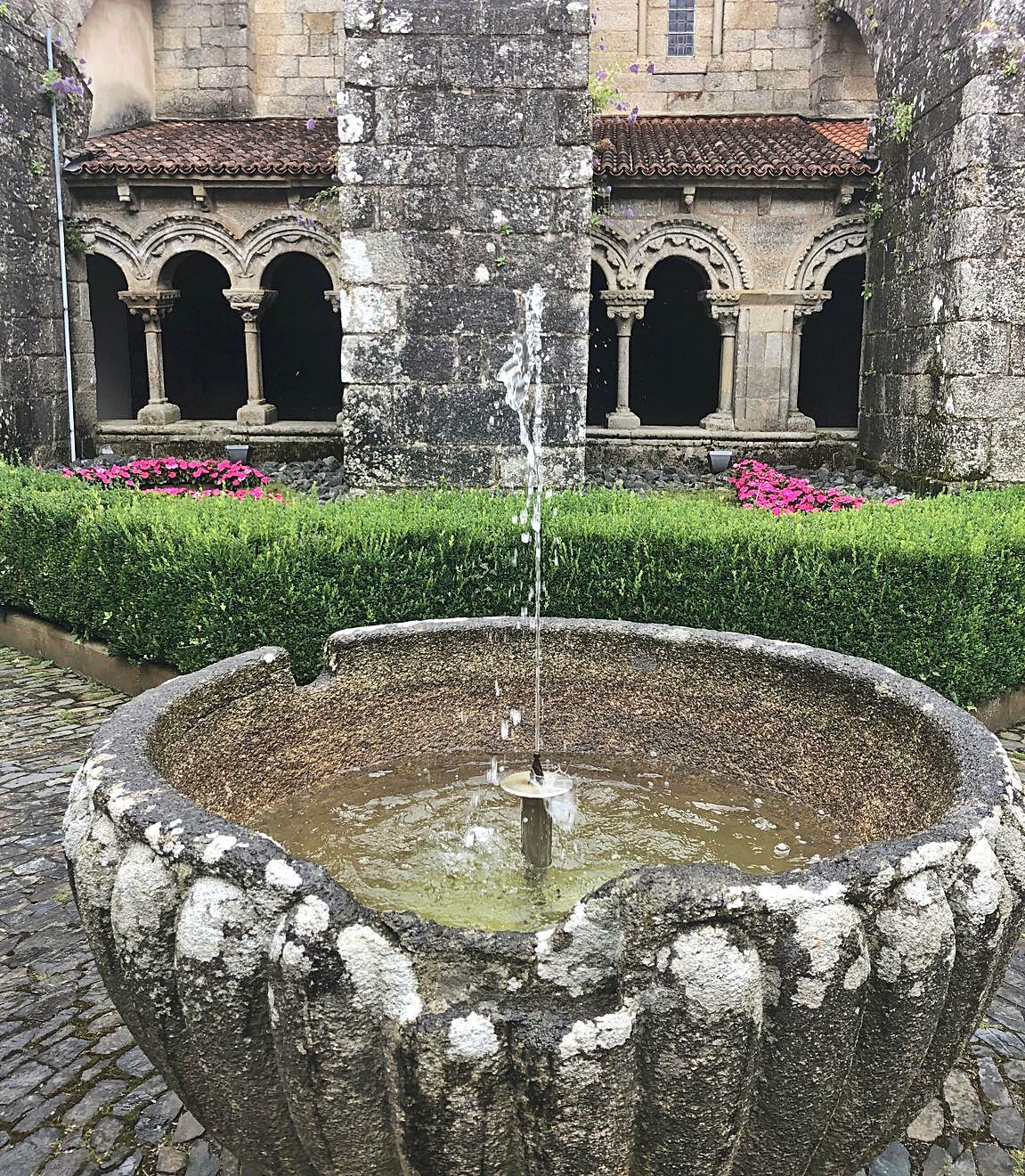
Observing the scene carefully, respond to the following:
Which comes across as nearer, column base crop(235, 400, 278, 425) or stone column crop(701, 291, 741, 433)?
stone column crop(701, 291, 741, 433)

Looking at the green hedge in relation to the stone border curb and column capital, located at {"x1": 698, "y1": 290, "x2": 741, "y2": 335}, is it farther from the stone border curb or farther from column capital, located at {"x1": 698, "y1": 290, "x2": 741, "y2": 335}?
column capital, located at {"x1": 698, "y1": 290, "x2": 741, "y2": 335}

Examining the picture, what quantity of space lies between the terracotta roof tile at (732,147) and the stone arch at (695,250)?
604mm

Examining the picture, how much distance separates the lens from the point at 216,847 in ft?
5.58

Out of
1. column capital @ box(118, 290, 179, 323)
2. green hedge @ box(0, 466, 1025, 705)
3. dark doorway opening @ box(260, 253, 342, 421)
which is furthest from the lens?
dark doorway opening @ box(260, 253, 342, 421)

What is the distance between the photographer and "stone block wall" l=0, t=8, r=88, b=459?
31.6ft

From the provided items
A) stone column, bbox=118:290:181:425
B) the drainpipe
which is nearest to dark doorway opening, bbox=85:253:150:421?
stone column, bbox=118:290:181:425

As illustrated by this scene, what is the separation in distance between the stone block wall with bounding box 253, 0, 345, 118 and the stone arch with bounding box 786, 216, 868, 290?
6.28 meters

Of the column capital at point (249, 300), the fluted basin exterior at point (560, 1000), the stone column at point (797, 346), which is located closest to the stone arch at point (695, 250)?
the stone column at point (797, 346)

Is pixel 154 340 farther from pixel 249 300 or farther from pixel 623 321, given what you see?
pixel 623 321

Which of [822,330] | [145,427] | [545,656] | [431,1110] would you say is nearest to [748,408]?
[822,330]

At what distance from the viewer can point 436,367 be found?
710 centimetres

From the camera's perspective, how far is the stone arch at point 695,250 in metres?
10.9

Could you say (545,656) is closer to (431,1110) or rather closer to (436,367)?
(431,1110)

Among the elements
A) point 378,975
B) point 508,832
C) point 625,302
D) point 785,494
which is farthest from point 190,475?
point 378,975
